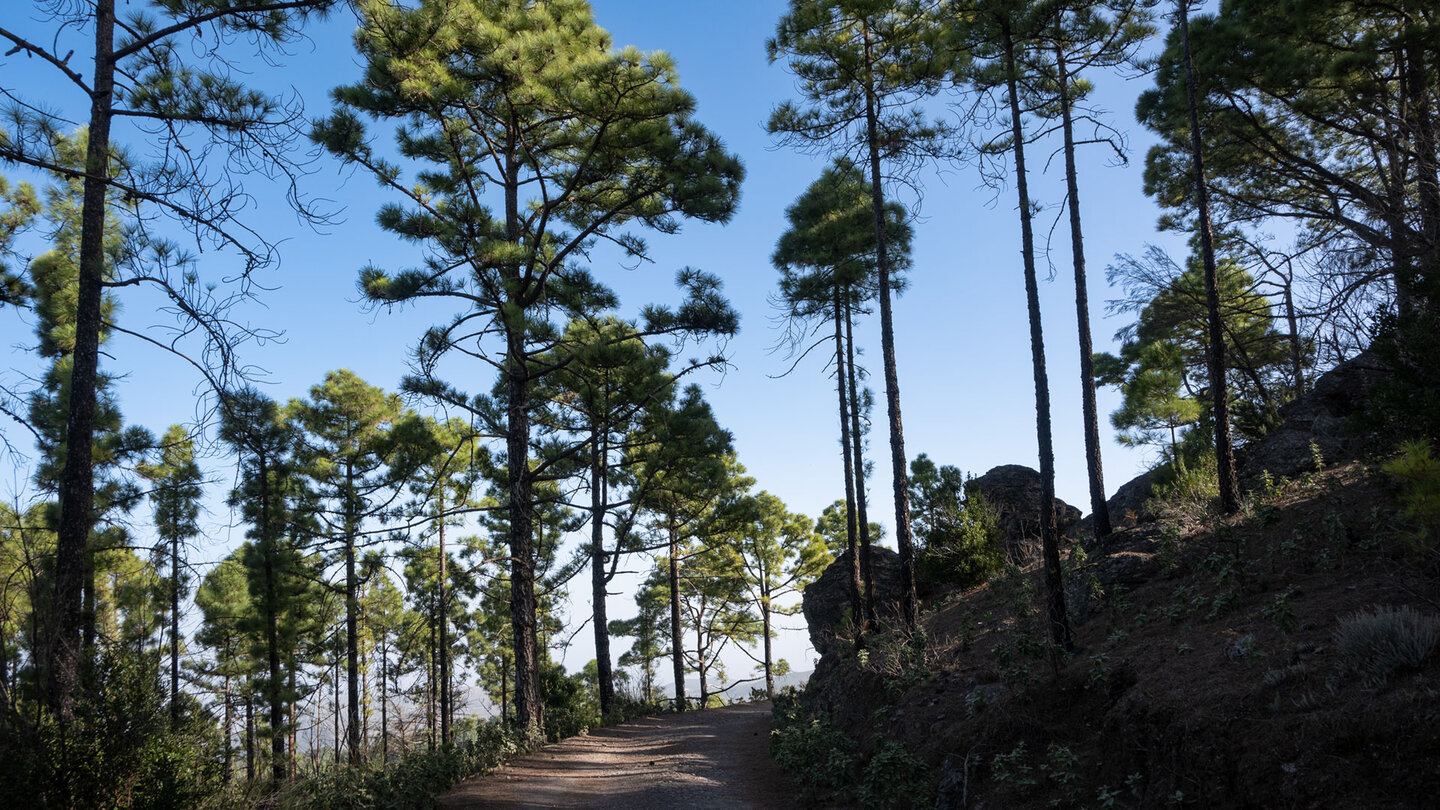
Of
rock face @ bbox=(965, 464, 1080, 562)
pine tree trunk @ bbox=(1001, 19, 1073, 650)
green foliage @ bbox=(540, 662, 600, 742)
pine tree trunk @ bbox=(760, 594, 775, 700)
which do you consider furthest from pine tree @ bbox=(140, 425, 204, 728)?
pine tree trunk @ bbox=(760, 594, 775, 700)

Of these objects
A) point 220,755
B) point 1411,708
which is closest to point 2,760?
point 220,755

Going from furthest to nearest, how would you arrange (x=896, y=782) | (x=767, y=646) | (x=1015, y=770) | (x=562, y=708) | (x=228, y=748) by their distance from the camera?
(x=767, y=646)
(x=562, y=708)
(x=896, y=782)
(x=228, y=748)
(x=1015, y=770)

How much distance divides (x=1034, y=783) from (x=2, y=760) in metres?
7.89

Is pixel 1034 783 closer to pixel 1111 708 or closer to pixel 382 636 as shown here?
pixel 1111 708

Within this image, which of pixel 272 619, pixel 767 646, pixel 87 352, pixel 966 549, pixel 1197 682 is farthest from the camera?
pixel 767 646

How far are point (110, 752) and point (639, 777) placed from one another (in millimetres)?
6421

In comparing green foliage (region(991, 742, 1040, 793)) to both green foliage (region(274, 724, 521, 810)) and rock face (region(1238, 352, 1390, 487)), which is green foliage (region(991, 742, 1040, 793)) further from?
rock face (region(1238, 352, 1390, 487))

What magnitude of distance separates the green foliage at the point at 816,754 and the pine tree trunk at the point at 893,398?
2.23m

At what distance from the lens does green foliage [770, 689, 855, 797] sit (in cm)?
908

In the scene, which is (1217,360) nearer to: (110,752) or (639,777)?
(639,777)

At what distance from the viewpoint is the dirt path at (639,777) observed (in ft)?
28.3

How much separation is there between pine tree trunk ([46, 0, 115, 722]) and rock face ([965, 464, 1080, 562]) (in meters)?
15.2

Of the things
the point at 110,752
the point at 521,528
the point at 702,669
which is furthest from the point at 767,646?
the point at 110,752

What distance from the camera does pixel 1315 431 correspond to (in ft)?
38.5
